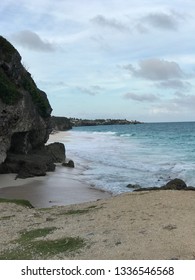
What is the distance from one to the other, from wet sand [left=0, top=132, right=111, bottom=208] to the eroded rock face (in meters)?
3.33

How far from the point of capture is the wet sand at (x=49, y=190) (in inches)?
848

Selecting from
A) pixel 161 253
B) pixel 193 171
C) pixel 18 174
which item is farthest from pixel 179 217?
pixel 193 171

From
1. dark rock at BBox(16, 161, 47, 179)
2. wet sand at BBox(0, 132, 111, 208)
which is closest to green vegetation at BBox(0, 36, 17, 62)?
dark rock at BBox(16, 161, 47, 179)

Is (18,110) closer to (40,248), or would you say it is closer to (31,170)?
(31,170)

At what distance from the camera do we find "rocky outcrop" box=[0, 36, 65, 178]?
28.7 meters

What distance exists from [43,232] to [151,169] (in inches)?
936

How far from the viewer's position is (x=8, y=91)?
94.9 ft

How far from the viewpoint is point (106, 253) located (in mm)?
9477

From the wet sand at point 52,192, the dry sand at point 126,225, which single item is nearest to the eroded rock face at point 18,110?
the wet sand at point 52,192

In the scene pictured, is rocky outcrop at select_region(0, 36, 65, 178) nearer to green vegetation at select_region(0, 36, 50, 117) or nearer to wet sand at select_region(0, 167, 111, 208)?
green vegetation at select_region(0, 36, 50, 117)

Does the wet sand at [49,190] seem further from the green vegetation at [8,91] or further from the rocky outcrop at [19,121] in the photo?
the green vegetation at [8,91]

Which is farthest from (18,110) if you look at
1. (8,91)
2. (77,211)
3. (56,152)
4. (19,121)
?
(77,211)

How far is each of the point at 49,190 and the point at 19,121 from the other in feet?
26.9

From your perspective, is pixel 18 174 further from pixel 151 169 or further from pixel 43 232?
pixel 43 232
